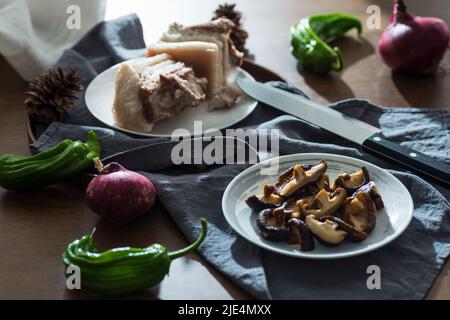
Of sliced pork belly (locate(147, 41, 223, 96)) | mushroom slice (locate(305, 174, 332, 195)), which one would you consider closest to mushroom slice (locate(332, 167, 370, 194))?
mushroom slice (locate(305, 174, 332, 195))

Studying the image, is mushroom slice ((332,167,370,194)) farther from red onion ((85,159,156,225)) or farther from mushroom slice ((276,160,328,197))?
red onion ((85,159,156,225))

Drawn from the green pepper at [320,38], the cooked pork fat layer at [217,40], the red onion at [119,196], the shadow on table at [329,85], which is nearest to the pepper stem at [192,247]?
the red onion at [119,196]

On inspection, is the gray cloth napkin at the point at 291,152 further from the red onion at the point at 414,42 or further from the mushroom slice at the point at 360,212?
the red onion at the point at 414,42
